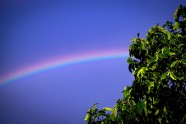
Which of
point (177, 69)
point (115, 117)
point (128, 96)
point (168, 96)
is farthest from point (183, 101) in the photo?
point (115, 117)

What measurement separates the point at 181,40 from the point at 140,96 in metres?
1.86

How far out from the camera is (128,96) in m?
6.62

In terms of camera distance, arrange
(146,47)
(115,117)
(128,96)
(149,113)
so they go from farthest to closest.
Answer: (146,47), (128,96), (149,113), (115,117)

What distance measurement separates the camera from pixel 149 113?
20.4 ft

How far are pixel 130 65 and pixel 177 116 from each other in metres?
2.00

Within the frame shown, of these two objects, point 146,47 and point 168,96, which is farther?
point 146,47

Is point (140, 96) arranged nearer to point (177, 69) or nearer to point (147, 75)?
point (147, 75)

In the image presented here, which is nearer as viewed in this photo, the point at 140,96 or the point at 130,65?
the point at 140,96

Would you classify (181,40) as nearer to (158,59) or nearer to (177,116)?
(158,59)

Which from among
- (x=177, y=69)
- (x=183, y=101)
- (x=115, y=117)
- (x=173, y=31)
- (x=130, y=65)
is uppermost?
(x=173, y=31)

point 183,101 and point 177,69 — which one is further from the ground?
point 177,69

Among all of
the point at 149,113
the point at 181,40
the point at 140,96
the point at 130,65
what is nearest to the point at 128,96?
the point at 140,96

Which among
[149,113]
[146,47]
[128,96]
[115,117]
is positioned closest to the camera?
[115,117]

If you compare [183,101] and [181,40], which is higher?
[181,40]
